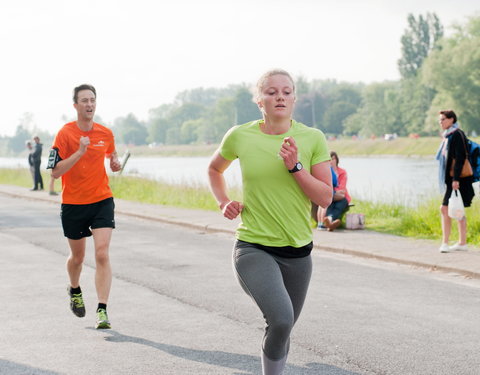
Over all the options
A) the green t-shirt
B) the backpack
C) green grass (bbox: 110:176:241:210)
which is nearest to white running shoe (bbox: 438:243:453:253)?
the backpack

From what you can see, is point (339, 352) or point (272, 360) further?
point (339, 352)

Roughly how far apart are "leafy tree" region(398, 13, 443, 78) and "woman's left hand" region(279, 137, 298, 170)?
402 ft

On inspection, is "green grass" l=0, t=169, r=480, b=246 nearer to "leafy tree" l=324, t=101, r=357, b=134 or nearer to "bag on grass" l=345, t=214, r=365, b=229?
"bag on grass" l=345, t=214, r=365, b=229

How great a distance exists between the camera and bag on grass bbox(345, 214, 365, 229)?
1351 cm

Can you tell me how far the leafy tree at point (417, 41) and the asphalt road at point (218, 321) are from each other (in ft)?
386

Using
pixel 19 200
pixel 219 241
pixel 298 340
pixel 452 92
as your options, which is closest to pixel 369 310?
pixel 298 340

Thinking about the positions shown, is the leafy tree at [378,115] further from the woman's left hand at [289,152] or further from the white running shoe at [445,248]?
the woman's left hand at [289,152]

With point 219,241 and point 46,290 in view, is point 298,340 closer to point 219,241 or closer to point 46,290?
point 46,290

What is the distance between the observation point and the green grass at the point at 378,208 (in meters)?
12.6

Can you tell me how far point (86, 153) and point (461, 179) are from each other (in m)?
5.81

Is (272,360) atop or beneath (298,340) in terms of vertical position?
atop

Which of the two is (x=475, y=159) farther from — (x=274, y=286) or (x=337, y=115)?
(x=337, y=115)

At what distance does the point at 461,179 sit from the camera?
10.2 metres

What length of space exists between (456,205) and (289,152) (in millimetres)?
6836
